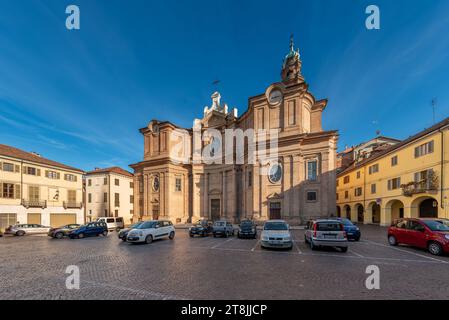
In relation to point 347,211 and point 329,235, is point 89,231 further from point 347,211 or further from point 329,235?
point 347,211

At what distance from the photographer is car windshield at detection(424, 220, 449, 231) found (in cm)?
1104

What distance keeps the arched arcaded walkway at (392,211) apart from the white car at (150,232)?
2789cm

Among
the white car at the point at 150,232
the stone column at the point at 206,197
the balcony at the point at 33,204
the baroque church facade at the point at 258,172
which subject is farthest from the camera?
the stone column at the point at 206,197

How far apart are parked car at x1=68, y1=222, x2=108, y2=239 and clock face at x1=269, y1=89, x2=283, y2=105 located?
2727cm

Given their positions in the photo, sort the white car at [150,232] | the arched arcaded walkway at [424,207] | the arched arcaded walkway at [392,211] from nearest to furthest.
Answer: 1. the white car at [150,232]
2. the arched arcaded walkway at [424,207]
3. the arched arcaded walkway at [392,211]

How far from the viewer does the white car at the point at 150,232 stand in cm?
1481

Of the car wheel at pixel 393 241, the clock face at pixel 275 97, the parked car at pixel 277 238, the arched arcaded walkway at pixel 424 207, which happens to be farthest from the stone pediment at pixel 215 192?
the car wheel at pixel 393 241

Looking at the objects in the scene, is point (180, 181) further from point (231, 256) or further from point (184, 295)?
point (184, 295)

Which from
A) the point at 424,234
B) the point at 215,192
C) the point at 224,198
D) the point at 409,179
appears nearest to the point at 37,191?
the point at 215,192

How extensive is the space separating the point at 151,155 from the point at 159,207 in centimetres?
1057

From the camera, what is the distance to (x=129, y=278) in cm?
729

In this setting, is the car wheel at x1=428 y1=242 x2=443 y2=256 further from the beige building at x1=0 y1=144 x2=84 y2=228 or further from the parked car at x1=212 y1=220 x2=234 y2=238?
the beige building at x1=0 y1=144 x2=84 y2=228

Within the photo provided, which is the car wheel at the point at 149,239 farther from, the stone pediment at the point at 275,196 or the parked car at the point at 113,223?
the stone pediment at the point at 275,196
